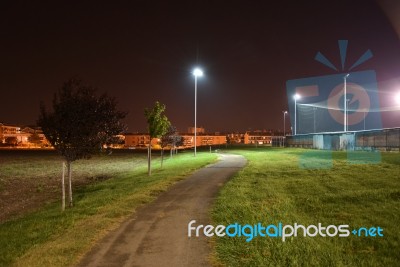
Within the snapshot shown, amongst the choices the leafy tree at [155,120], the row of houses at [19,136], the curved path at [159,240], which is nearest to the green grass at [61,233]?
the curved path at [159,240]

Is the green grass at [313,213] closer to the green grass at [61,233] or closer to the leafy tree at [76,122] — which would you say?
the green grass at [61,233]

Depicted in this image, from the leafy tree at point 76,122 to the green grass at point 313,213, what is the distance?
17.4 ft

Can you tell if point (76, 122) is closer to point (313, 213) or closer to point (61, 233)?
point (61, 233)

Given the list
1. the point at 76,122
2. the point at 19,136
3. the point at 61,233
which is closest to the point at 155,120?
the point at 76,122

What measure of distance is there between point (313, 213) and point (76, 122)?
8754 mm

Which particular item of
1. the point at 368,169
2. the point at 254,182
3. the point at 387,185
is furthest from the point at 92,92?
the point at 368,169

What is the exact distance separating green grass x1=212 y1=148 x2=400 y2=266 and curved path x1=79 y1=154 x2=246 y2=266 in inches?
17.0

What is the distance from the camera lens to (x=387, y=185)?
12.8m

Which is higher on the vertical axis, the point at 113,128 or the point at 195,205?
the point at 113,128

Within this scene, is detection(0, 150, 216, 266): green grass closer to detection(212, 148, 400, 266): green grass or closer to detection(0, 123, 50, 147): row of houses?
detection(212, 148, 400, 266): green grass

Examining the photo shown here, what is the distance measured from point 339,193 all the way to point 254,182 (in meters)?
4.12

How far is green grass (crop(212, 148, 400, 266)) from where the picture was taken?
647 centimetres

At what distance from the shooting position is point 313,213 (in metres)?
9.48

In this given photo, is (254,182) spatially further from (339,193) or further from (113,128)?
(113,128)
